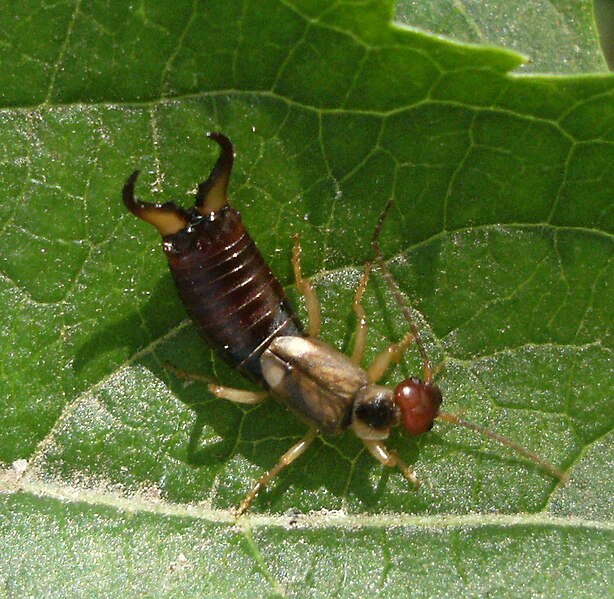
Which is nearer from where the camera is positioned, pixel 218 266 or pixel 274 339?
pixel 218 266

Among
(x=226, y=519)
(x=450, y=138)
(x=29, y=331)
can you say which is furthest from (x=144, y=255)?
(x=450, y=138)

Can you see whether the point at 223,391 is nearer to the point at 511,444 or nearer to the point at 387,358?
the point at 387,358

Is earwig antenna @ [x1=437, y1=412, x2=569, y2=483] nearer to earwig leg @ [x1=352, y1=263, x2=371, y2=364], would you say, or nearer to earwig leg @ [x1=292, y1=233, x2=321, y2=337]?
earwig leg @ [x1=352, y1=263, x2=371, y2=364]

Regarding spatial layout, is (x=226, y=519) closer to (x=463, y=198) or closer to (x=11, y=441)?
(x=11, y=441)

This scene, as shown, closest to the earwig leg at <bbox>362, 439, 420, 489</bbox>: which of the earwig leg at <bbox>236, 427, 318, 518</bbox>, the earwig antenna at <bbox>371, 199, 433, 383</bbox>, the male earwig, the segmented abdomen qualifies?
the male earwig

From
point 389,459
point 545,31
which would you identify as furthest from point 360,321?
point 545,31

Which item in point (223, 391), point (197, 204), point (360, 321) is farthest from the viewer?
point (360, 321)
